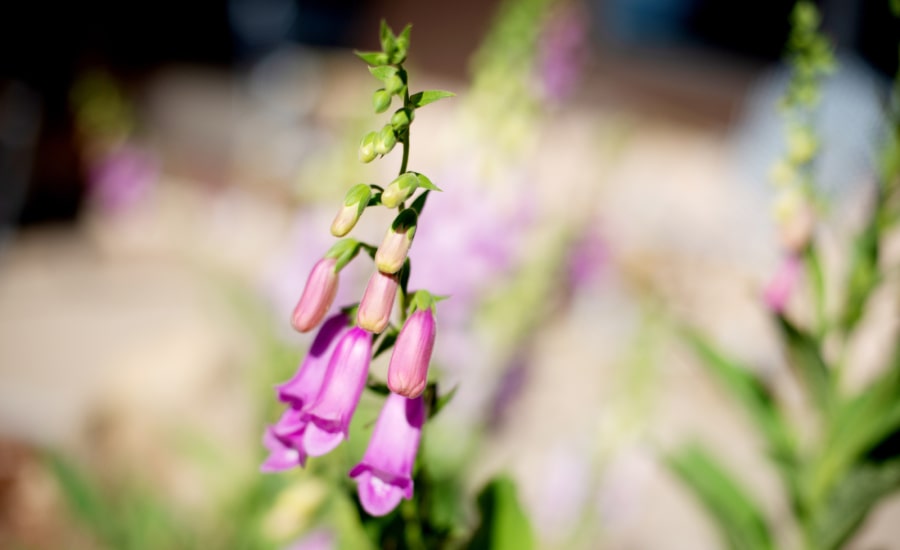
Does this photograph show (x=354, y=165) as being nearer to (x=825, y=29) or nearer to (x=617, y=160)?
(x=617, y=160)

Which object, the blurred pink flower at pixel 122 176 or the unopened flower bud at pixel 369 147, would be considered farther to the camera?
the blurred pink flower at pixel 122 176

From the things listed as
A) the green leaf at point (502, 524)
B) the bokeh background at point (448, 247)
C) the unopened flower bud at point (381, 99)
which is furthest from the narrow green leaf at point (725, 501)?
the unopened flower bud at point (381, 99)

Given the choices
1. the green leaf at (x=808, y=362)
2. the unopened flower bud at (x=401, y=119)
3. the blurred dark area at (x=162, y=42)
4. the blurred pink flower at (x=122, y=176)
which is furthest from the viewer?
the blurred dark area at (x=162, y=42)

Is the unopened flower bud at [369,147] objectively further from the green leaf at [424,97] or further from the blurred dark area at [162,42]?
the blurred dark area at [162,42]

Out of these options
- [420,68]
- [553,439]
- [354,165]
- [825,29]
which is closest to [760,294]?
[354,165]

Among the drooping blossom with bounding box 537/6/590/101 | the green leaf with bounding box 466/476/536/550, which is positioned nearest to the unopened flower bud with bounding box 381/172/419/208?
the green leaf with bounding box 466/476/536/550

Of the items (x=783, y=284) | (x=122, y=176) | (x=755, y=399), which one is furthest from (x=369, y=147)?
(x=122, y=176)
